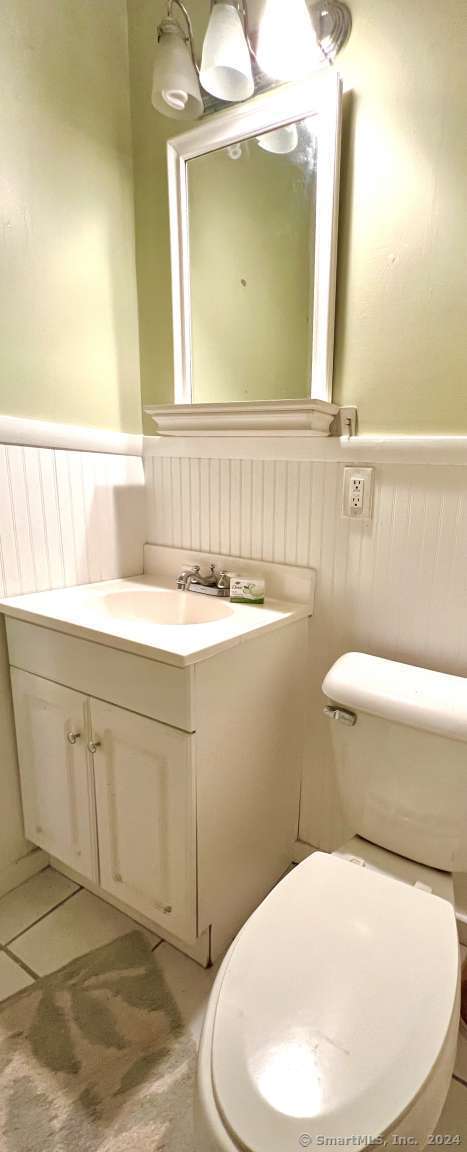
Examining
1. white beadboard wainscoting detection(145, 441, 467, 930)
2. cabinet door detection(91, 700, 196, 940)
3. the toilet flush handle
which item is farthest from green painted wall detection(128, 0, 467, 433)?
cabinet door detection(91, 700, 196, 940)

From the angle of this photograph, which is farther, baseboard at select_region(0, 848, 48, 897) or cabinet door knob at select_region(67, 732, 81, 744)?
baseboard at select_region(0, 848, 48, 897)

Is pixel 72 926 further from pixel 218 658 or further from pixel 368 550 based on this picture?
pixel 368 550

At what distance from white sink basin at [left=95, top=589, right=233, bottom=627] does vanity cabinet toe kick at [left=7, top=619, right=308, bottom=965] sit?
21 cm

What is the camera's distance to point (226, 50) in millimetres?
1064

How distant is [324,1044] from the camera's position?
0.61 metres

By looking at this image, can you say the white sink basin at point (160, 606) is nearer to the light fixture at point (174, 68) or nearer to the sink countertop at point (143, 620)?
the sink countertop at point (143, 620)

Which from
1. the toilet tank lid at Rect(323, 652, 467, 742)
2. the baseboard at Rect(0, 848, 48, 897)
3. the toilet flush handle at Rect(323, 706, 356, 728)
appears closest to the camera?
the toilet tank lid at Rect(323, 652, 467, 742)

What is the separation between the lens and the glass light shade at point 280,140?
1.13 meters

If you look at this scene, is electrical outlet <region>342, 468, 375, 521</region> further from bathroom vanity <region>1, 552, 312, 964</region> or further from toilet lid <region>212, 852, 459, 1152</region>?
toilet lid <region>212, 852, 459, 1152</region>

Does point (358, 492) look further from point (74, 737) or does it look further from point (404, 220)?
point (74, 737)

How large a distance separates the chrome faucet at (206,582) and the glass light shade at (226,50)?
1.07 meters

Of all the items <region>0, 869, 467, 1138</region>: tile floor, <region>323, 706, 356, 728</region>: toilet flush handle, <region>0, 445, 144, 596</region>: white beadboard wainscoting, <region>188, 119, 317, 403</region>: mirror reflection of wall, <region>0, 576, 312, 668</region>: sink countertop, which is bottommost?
<region>0, 869, 467, 1138</region>: tile floor

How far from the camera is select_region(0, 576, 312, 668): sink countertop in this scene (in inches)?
37.1

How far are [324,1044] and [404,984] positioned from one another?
0.13 meters
